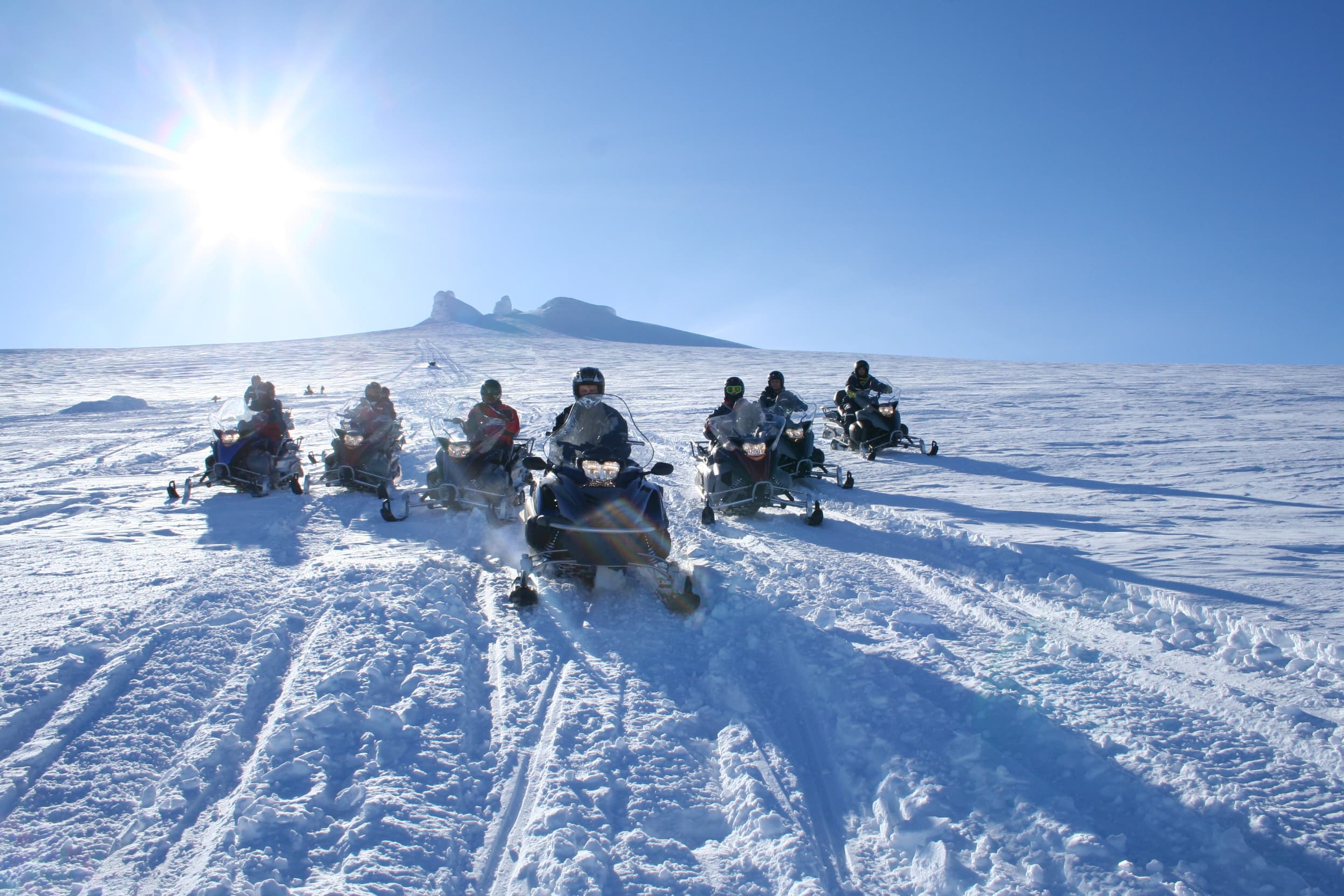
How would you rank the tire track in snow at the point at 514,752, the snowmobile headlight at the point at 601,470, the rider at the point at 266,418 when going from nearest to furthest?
the tire track in snow at the point at 514,752, the snowmobile headlight at the point at 601,470, the rider at the point at 266,418

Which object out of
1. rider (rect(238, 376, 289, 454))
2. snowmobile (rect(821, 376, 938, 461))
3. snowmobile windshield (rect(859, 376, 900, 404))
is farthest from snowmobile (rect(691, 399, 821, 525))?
rider (rect(238, 376, 289, 454))

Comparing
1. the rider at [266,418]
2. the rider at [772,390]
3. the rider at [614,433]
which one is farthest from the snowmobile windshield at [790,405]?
the rider at [266,418]

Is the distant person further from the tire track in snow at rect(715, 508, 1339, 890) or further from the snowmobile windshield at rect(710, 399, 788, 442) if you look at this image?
the tire track in snow at rect(715, 508, 1339, 890)

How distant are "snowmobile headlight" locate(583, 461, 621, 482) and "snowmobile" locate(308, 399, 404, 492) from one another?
4.48 m

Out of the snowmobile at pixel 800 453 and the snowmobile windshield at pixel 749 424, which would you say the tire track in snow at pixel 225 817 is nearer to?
the snowmobile windshield at pixel 749 424

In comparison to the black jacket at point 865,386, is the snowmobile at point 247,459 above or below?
below

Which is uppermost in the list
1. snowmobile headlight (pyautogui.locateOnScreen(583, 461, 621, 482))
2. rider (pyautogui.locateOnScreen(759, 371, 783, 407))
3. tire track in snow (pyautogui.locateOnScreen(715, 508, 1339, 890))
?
rider (pyautogui.locateOnScreen(759, 371, 783, 407))

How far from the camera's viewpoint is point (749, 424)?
8.37 meters

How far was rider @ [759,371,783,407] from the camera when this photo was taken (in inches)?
425

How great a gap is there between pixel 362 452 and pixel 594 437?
457cm

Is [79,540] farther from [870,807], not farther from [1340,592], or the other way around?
[1340,592]

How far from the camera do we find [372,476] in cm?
918

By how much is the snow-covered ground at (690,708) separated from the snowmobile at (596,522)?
225mm

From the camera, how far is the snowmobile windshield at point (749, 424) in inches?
324
